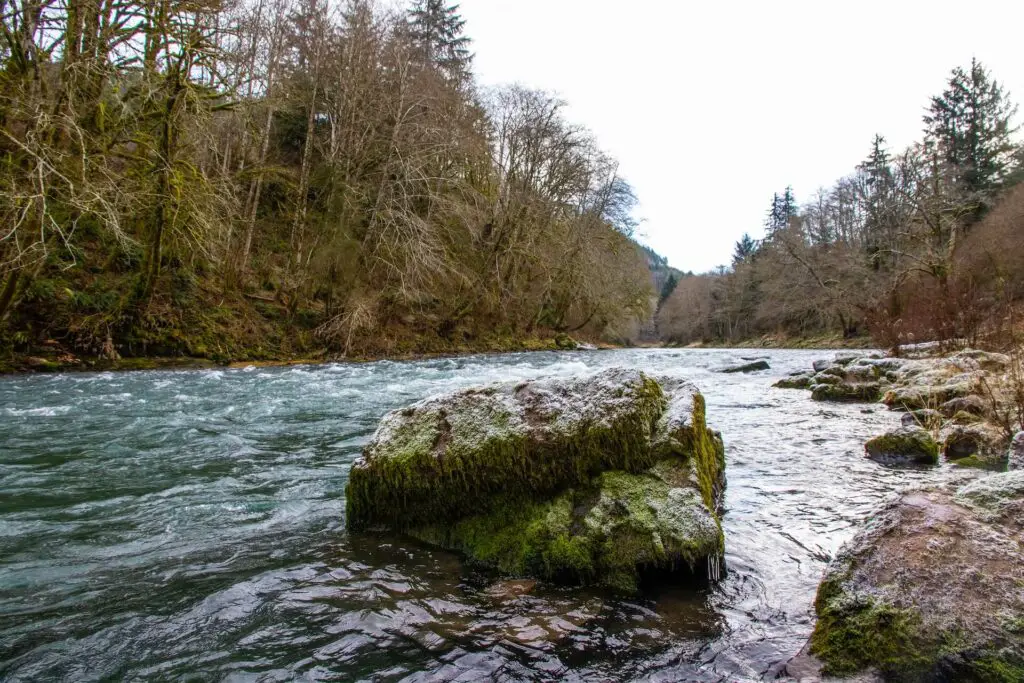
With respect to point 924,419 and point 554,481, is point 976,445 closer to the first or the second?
point 924,419

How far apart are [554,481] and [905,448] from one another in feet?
12.4

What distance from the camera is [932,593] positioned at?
187 cm

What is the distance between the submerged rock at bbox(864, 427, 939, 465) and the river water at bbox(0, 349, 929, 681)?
0.68ft

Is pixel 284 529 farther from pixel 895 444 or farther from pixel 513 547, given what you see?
pixel 895 444

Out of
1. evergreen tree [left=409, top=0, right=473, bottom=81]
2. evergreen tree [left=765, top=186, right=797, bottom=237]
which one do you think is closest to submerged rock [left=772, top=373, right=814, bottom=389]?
evergreen tree [left=409, top=0, right=473, bottom=81]

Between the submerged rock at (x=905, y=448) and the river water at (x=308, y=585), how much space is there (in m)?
0.21

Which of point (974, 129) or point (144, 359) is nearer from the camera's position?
point (144, 359)

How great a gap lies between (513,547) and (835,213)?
174 feet

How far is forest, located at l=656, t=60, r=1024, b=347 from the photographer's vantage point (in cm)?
1220

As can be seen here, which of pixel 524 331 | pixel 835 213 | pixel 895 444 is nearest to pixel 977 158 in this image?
pixel 835 213

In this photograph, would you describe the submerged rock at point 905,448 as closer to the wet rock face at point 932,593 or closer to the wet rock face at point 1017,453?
the wet rock face at point 1017,453

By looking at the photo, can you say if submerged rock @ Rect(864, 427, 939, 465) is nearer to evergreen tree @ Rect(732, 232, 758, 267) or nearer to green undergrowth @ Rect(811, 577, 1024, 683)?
green undergrowth @ Rect(811, 577, 1024, 683)

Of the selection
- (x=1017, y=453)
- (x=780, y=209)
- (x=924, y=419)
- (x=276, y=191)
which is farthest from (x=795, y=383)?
(x=780, y=209)

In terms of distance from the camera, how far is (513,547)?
288 cm
